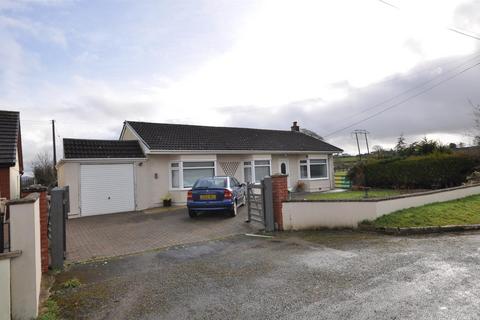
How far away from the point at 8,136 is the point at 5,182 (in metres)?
2.09

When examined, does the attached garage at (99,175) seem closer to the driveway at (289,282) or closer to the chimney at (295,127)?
the driveway at (289,282)

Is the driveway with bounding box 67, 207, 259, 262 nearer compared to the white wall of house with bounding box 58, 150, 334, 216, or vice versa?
the driveway with bounding box 67, 207, 259, 262

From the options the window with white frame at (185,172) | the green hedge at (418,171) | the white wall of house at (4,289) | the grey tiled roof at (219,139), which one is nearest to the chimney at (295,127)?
the grey tiled roof at (219,139)

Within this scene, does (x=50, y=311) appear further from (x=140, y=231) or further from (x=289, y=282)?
(x=140, y=231)

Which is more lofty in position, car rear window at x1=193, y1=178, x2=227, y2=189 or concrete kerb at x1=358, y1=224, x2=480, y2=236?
car rear window at x1=193, y1=178, x2=227, y2=189

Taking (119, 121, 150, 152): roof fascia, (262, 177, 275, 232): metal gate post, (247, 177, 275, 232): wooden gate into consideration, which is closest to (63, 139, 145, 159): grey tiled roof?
(119, 121, 150, 152): roof fascia

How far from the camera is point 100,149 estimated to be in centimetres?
1514

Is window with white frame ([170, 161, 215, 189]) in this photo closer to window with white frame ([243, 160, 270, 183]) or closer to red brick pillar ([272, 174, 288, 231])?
window with white frame ([243, 160, 270, 183])

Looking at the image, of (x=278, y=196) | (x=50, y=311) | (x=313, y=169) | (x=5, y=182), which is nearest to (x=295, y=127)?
(x=313, y=169)

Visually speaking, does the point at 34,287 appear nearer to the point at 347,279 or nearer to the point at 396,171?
the point at 347,279

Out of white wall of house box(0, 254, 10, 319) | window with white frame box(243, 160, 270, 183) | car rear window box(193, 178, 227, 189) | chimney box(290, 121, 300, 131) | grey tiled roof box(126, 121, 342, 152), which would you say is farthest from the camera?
chimney box(290, 121, 300, 131)

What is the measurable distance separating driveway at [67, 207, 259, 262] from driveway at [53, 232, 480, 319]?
0.98 m

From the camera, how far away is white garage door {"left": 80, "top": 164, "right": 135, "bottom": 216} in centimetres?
1409

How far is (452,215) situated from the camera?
29.4ft
